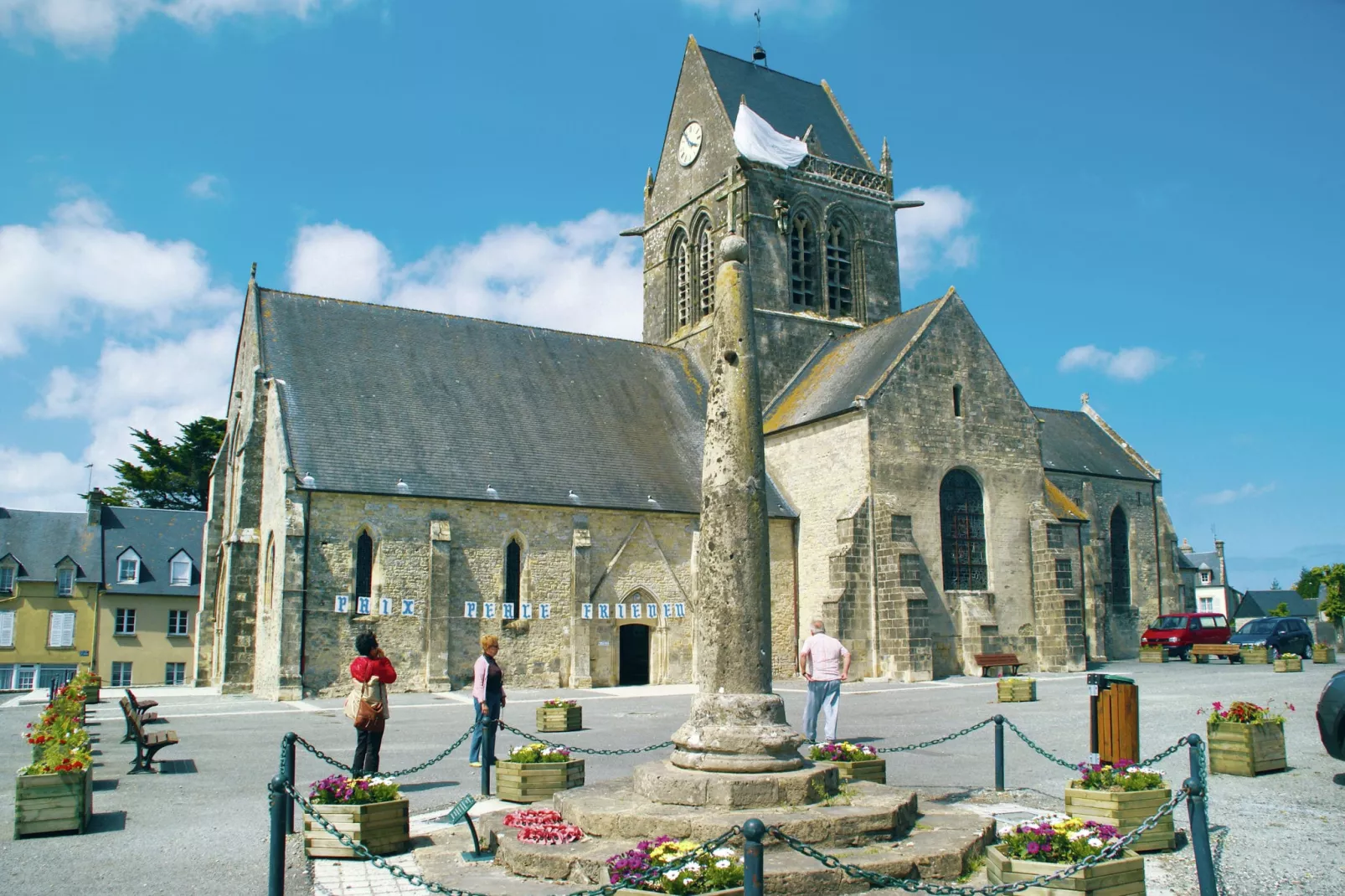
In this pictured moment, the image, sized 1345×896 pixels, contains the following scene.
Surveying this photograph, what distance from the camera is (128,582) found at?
3681 cm

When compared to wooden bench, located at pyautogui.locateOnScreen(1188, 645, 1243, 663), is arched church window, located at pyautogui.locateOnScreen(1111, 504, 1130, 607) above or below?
above

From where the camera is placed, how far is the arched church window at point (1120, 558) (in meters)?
37.1

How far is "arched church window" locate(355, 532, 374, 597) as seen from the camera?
75.4ft

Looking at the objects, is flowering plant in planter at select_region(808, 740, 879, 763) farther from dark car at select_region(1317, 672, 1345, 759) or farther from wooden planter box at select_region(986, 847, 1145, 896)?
dark car at select_region(1317, 672, 1345, 759)

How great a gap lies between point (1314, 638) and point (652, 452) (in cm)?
2168

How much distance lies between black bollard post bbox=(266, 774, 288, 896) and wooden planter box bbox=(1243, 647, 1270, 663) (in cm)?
2924

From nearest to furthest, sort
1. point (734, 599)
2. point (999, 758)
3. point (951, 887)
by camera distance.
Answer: point (951, 887), point (734, 599), point (999, 758)

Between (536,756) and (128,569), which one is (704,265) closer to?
(128,569)

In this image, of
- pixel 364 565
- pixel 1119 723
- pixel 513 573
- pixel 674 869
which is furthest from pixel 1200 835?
pixel 513 573

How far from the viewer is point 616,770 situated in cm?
1173

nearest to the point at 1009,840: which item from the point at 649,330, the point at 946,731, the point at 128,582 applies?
the point at 946,731

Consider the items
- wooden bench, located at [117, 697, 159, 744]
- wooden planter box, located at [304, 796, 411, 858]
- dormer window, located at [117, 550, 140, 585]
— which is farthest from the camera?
dormer window, located at [117, 550, 140, 585]

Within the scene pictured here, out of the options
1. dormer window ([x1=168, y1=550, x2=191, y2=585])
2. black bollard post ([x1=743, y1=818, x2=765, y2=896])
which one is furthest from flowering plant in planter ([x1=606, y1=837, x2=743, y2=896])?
dormer window ([x1=168, y1=550, x2=191, y2=585])

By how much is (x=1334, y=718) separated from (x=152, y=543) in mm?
38267
